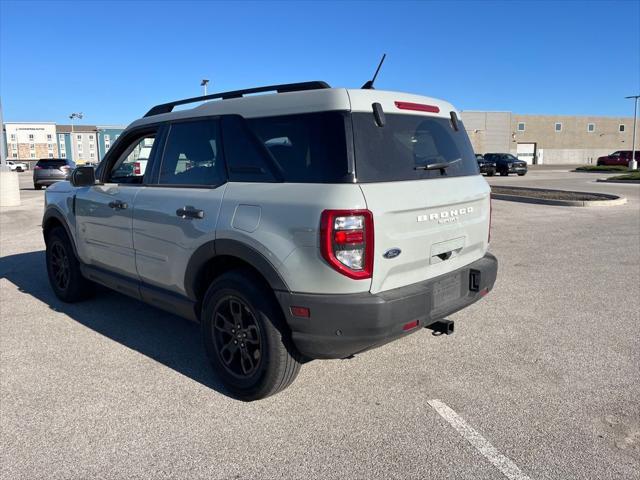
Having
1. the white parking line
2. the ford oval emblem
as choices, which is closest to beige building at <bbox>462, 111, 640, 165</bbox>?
the white parking line

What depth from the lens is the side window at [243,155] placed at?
10.4 ft

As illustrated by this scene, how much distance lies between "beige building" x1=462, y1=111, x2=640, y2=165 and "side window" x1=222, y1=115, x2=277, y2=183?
73.2 meters

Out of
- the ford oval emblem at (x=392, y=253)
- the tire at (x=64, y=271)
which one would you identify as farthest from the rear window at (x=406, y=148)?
the tire at (x=64, y=271)

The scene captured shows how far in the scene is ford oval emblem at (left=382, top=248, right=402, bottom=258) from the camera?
112 inches

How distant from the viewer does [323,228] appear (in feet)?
8.93

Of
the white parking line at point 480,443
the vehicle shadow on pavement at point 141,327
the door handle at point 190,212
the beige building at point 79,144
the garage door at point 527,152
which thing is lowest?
the white parking line at point 480,443

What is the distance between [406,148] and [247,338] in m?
1.63

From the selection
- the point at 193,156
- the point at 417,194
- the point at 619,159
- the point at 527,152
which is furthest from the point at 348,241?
the point at 527,152

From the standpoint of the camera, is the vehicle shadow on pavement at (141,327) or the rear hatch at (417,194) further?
the vehicle shadow on pavement at (141,327)

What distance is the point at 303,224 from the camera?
2.80m

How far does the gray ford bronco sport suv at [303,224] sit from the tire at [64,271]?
1.51 metres

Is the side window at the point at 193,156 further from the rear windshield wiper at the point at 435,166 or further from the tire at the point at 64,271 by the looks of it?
the tire at the point at 64,271

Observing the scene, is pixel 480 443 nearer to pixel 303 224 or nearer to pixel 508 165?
pixel 303 224

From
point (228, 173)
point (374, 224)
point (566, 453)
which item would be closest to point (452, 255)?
point (374, 224)
